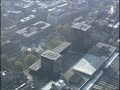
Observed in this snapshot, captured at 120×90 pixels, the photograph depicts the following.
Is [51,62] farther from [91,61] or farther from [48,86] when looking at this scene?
[91,61]

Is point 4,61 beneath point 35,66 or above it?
beneath

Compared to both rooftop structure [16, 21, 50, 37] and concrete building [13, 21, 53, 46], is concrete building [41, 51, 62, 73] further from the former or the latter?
rooftop structure [16, 21, 50, 37]

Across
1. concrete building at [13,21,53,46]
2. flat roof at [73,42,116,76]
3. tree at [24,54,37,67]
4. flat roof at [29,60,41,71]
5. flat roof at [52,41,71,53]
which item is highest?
flat roof at [52,41,71,53]

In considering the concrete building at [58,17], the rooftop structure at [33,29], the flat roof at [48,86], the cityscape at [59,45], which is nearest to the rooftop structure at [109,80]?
the cityscape at [59,45]

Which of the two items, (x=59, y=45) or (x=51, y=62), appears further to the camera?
(x=59, y=45)

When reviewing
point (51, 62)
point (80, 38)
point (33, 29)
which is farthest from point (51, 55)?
point (33, 29)

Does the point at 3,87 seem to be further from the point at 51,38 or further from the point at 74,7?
the point at 74,7

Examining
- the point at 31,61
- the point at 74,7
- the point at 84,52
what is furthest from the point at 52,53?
the point at 74,7

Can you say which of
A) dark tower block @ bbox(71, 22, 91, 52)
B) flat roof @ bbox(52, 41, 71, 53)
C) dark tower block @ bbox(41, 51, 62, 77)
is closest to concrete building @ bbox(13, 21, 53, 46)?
flat roof @ bbox(52, 41, 71, 53)

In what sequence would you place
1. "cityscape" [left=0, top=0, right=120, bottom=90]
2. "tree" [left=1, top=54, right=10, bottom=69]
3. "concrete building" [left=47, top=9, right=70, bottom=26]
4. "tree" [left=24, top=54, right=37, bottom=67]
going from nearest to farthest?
"cityscape" [left=0, top=0, right=120, bottom=90] < "tree" [left=1, top=54, right=10, bottom=69] < "tree" [left=24, top=54, right=37, bottom=67] < "concrete building" [left=47, top=9, right=70, bottom=26]
